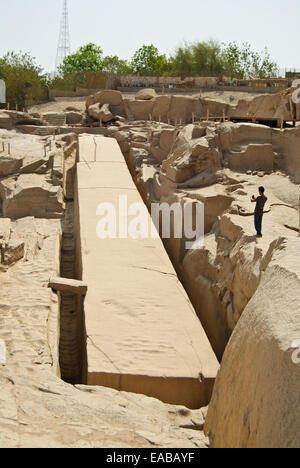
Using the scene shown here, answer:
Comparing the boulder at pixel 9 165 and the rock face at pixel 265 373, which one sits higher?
the boulder at pixel 9 165

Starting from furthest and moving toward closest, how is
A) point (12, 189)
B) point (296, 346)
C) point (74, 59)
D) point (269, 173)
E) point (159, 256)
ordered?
point (74, 59)
point (12, 189)
point (269, 173)
point (159, 256)
point (296, 346)

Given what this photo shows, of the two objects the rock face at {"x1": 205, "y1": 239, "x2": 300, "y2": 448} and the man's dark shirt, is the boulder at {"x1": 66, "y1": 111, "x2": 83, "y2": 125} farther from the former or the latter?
the rock face at {"x1": 205, "y1": 239, "x2": 300, "y2": 448}

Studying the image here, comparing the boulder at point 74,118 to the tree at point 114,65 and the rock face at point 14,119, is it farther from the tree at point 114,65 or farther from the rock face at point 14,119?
the tree at point 114,65

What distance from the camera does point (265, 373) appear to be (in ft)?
10.7

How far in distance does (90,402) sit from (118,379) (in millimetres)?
1037

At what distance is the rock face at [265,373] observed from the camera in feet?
9.48

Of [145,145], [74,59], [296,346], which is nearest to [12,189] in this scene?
[145,145]

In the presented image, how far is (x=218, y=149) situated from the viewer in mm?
10305

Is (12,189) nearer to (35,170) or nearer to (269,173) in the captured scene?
(35,170)
